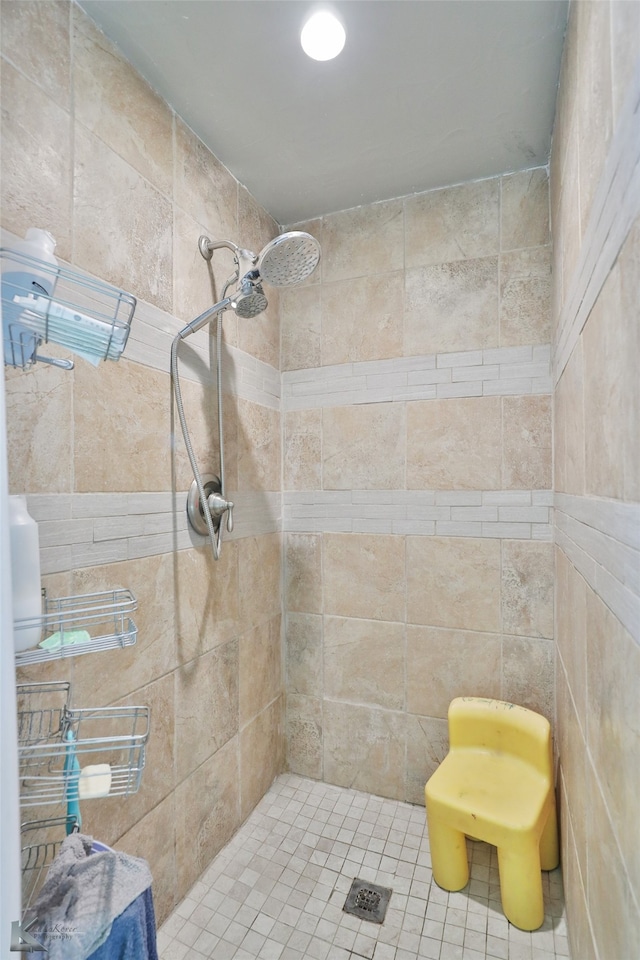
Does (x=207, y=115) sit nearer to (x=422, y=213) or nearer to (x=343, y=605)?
(x=422, y=213)

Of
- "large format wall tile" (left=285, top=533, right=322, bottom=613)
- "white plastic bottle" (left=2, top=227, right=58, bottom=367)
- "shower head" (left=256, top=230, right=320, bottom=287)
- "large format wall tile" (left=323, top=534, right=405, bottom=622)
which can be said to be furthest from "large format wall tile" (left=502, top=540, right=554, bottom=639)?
"white plastic bottle" (left=2, top=227, right=58, bottom=367)

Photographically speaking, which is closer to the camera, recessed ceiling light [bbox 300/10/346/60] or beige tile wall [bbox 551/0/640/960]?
beige tile wall [bbox 551/0/640/960]

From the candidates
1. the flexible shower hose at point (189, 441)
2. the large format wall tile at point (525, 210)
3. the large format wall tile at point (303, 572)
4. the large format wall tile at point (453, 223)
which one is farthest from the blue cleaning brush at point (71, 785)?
the large format wall tile at point (525, 210)

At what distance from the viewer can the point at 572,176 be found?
104cm

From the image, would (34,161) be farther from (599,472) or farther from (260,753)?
(260,753)

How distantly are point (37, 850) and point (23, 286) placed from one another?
103 cm

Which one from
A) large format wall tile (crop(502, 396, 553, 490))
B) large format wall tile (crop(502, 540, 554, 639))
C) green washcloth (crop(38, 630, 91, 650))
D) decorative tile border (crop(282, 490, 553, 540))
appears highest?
large format wall tile (crop(502, 396, 553, 490))

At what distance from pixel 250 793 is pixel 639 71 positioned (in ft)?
6.54

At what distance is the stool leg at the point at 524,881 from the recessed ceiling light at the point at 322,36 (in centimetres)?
198

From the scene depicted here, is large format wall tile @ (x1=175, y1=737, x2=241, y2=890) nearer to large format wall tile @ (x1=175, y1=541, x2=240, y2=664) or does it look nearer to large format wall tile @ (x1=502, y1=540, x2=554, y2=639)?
large format wall tile @ (x1=175, y1=541, x2=240, y2=664)

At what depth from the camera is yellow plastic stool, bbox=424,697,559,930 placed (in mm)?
1198

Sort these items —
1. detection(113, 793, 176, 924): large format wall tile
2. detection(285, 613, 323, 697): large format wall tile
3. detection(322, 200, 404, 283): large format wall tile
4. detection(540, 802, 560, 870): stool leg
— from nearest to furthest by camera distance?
detection(113, 793, 176, 924): large format wall tile
detection(540, 802, 560, 870): stool leg
detection(322, 200, 404, 283): large format wall tile
detection(285, 613, 323, 697): large format wall tile

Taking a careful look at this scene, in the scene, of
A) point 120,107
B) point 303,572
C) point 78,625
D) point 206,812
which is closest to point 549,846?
point 206,812

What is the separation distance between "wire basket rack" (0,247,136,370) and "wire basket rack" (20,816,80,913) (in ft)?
2.73
